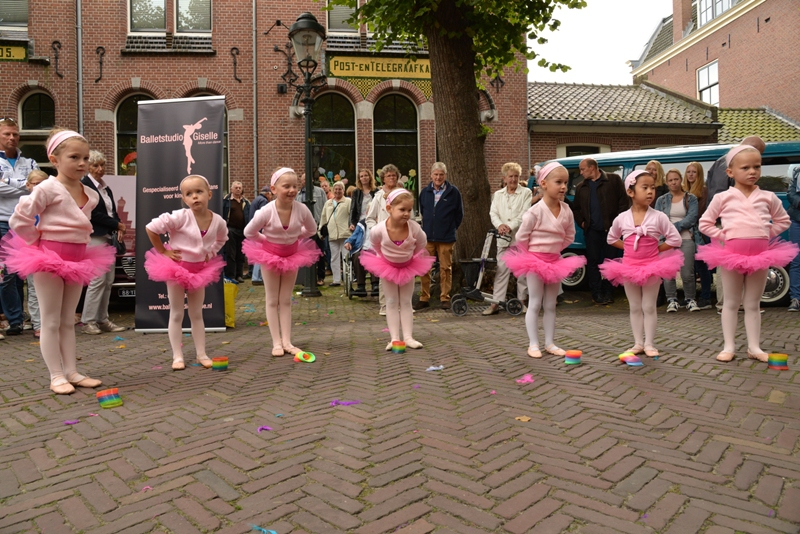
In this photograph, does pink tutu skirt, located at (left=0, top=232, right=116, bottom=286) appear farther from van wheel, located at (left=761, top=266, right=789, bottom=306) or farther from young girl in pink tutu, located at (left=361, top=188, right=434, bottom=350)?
van wheel, located at (left=761, top=266, right=789, bottom=306)

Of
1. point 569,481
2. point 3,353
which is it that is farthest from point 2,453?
point 3,353

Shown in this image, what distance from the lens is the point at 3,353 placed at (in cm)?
655

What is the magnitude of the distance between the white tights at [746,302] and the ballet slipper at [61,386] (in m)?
5.15

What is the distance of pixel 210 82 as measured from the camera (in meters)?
17.6

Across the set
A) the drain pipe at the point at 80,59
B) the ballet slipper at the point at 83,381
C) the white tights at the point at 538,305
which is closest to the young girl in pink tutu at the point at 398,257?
the white tights at the point at 538,305

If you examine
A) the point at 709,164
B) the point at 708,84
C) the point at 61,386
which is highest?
the point at 708,84

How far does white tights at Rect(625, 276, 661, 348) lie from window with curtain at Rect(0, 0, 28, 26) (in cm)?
1800

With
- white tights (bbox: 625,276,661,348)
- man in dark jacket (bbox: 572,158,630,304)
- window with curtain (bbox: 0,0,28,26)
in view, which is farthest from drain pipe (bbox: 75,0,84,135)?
white tights (bbox: 625,276,661,348)

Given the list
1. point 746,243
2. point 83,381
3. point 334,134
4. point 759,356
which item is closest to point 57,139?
point 83,381

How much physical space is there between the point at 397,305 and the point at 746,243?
3.04 meters

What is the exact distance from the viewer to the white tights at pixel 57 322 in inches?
180

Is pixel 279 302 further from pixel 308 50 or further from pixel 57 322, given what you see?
pixel 308 50

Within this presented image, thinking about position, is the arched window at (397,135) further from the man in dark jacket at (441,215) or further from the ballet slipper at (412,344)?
the ballet slipper at (412,344)

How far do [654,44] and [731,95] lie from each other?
32.2ft
